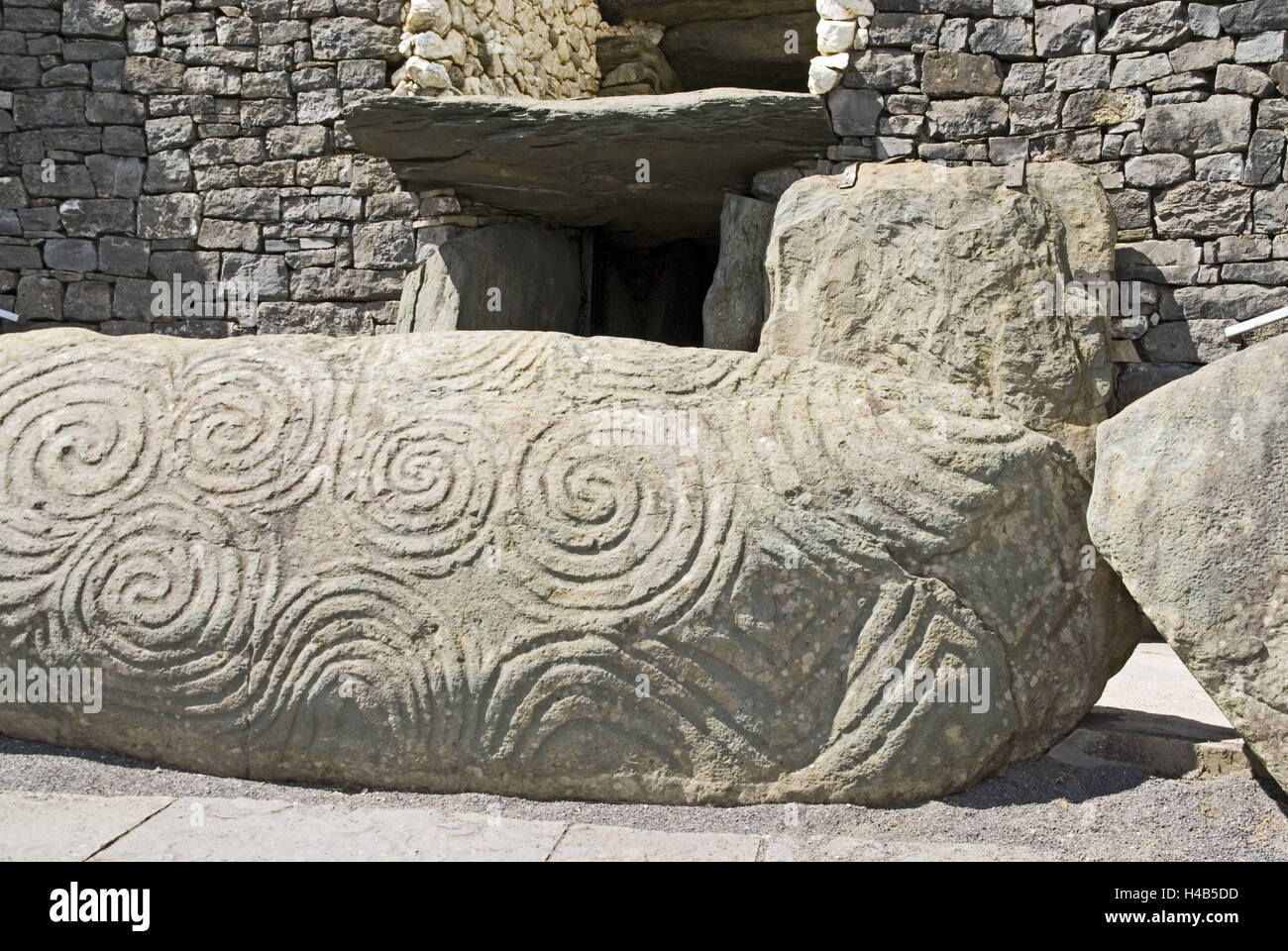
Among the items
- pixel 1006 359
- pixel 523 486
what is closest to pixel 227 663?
pixel 523 486

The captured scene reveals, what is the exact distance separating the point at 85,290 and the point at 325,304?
1.51 metres

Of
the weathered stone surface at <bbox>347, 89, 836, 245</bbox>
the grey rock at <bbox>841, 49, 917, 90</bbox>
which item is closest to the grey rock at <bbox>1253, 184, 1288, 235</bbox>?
the grey rock at <bbox>841, 49, 917, 90</bbox>

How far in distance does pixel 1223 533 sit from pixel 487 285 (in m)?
4.67

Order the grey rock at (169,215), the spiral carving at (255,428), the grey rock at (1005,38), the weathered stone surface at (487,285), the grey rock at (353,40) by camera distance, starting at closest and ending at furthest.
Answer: the spiral carving at (255,428)
the grey rock at (1005,38)
the weathered stone surface at (487,285)
the grey rock at (353,40)
the grey rock at (169,215)

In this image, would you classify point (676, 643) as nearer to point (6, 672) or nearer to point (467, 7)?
point (6, 672)

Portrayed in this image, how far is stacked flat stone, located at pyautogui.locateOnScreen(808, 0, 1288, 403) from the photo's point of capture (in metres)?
5.99

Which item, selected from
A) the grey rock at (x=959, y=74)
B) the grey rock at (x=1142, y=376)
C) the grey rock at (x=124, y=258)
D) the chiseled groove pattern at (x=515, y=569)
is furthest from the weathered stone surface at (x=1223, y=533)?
the grey rock at (x=124, y=258)

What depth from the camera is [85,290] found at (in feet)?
23.8

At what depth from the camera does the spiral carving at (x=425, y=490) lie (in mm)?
2875

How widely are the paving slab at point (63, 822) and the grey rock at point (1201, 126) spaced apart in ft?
18.1

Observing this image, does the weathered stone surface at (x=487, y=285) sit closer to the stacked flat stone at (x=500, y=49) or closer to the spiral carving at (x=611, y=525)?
the stacked flat stone at (x=500, y=49)

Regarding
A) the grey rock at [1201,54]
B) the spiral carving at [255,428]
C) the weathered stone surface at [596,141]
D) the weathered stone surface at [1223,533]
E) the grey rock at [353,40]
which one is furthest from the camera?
the grey rock at [353,40]

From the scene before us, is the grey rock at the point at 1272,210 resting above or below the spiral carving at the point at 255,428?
above

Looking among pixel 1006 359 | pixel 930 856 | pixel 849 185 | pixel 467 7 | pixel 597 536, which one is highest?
pixel 467 7
